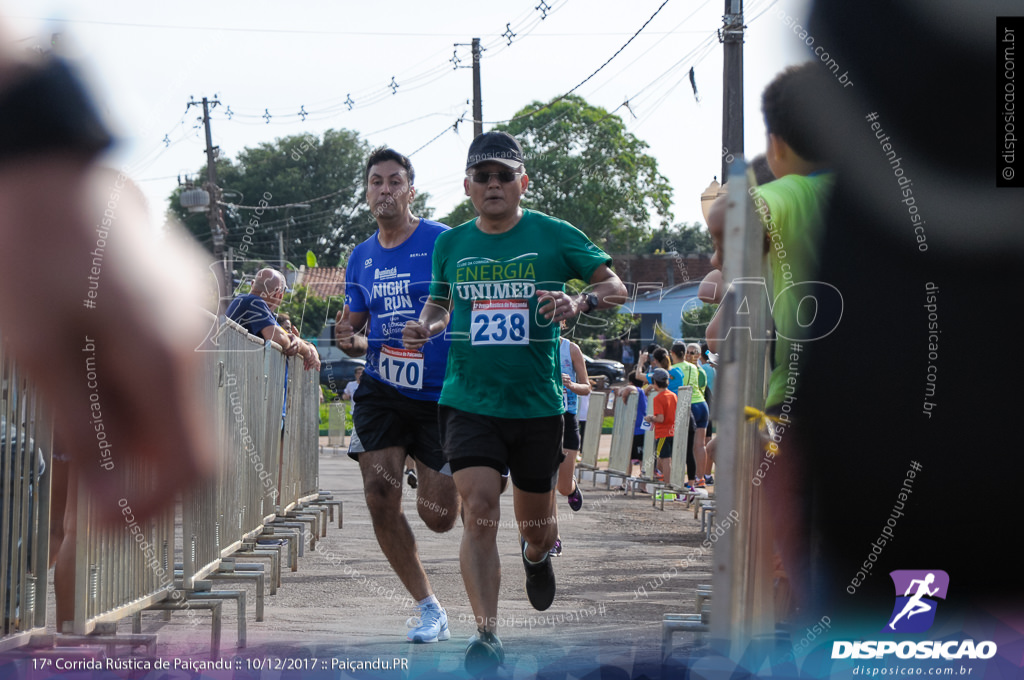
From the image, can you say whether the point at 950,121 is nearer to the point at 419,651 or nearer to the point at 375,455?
the point at 419,651

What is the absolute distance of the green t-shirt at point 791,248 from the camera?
9.12ft

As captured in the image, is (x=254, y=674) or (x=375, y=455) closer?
(x=254, y=674)

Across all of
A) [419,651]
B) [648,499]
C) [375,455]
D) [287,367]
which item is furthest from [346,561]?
[648,499]

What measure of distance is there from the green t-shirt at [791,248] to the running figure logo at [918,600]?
0.59 metres

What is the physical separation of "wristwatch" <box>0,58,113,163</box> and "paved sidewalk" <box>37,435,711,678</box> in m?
3.32

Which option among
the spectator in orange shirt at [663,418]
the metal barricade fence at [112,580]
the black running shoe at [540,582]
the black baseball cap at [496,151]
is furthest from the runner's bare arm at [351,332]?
the spectator in orange shirt at [663,418]

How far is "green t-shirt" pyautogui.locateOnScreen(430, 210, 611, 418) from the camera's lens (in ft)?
15.8

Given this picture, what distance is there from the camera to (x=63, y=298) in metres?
0.69

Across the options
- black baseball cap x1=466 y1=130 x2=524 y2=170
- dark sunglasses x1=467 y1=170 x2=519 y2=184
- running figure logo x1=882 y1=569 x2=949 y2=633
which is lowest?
running figure logo x1=882 y1=569 x2=949 y2=633

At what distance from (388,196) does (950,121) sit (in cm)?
353

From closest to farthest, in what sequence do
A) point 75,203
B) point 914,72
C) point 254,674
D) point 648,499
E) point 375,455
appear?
point 75,203, point 914,72, point 254,674, point 375,455, point 648,499

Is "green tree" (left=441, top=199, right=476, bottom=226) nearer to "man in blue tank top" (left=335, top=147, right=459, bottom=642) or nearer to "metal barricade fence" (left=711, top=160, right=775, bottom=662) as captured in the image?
"man in blue tank top" (left=335, top=147, right=459, bottom=642)

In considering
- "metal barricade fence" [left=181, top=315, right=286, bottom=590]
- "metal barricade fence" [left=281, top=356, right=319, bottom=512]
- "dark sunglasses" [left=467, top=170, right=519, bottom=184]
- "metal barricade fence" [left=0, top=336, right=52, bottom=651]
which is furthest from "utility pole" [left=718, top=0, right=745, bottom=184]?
"metal barricade fence" [left=0, top=336, right=52, bottom=651]

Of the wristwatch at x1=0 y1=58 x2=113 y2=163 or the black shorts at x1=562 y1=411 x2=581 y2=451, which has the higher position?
the wristwatch at x1=0 y1=58 x2=113 y2=163
